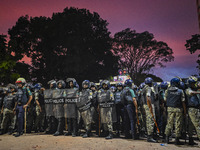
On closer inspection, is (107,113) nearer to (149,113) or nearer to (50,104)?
(149,113)

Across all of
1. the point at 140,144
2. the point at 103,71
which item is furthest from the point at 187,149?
the point at 103,71

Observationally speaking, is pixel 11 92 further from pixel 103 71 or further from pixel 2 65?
pixel 103 71

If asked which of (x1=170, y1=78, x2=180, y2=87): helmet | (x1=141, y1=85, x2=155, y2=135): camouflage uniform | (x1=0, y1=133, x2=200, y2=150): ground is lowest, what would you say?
(x1=0, y1=133, x2=200, y2=150): ground

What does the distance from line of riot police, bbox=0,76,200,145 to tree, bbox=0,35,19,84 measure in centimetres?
1355

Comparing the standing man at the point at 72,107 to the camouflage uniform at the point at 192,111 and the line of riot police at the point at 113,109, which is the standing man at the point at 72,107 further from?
the camouflage uniform at the point at 192,111

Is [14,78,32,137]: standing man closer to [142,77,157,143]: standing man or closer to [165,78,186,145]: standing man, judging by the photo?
[142,77,157,143]: standing man

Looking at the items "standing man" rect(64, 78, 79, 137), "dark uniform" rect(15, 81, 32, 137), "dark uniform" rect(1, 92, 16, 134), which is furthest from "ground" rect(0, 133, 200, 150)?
"dark uniform" rect(1, 92, 16, 134)

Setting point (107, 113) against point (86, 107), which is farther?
point (86, 107)

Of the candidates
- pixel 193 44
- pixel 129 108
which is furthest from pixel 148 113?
pixel 193 44

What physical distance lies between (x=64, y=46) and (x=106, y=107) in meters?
20.8

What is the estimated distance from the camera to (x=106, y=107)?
26.3ft

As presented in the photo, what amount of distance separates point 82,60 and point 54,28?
659 cm

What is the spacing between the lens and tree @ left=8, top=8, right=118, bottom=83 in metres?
26.7

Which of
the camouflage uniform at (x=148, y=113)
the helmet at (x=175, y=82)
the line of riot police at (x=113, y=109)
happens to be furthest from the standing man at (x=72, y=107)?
the helmet at (x=175, y=82)
